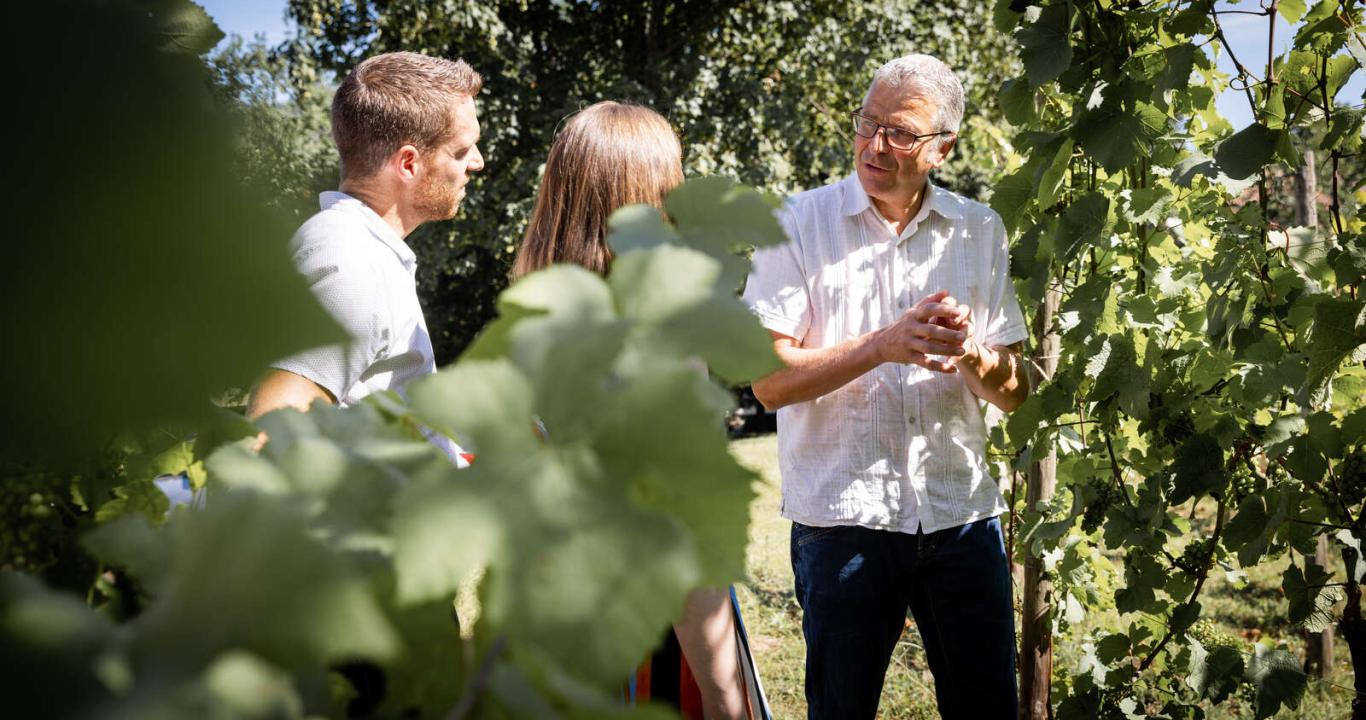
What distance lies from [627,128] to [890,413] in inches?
42.8

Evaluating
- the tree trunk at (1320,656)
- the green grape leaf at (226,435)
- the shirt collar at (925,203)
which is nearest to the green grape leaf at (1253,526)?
the shirt collar at (925,203)

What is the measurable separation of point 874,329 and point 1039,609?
1.50 m

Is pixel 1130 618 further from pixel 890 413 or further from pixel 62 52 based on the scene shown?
pixel 62 52

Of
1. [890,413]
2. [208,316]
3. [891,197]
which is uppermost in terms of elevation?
[891,197]

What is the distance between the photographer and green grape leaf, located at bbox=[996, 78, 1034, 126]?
2.54 metres

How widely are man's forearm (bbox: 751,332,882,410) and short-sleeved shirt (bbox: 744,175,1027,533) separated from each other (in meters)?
0.16

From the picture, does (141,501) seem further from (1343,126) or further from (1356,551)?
(1356,551)

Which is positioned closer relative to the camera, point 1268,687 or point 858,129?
point 1268,687

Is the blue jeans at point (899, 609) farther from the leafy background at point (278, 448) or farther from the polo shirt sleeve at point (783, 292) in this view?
the leafy background at point (278, 448)

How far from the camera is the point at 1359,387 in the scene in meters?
2.22

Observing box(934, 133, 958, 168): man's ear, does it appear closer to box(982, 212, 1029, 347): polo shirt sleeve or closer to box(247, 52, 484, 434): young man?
box(982, 212, 1029, 347): polo shirt sleeve

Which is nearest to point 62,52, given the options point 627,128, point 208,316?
point 208,316

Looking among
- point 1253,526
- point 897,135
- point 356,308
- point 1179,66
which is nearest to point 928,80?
point 897,135

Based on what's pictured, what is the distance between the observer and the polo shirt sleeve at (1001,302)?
9.23 feet
